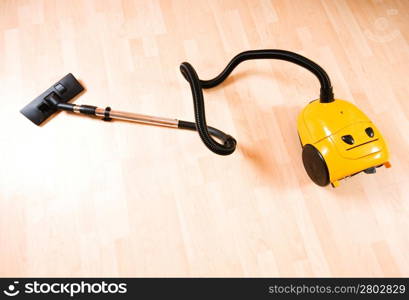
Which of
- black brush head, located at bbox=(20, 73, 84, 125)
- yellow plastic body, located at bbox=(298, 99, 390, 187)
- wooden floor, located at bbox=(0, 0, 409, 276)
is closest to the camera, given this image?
yellow plastic body, located at bbox=(298, 99, 390, 187)

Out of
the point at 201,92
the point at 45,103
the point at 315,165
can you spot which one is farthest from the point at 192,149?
the point at 45,103

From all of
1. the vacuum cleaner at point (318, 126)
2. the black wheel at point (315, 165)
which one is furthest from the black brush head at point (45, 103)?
the black wheel at point (315, 165)

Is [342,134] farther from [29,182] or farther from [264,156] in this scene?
[29,182]

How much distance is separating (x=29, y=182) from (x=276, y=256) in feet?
A: 3.32

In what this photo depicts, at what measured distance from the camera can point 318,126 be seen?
4.20ft

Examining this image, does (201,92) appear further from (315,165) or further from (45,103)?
(45,103)

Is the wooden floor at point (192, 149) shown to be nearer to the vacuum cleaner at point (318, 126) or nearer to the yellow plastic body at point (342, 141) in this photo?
the vacuum cleaner at point (318, 126)

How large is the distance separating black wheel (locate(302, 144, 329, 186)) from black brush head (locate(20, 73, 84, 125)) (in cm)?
100

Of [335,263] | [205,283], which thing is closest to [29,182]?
[205,283]

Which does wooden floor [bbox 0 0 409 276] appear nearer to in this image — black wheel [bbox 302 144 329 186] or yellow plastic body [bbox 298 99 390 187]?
black wheel [bbox 302 144 329 186]

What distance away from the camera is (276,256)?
4.49 feet

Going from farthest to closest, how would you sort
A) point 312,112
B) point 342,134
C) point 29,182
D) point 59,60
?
1. point 59,60
2. point 29,182
3. point 312,112
4. point 342,134

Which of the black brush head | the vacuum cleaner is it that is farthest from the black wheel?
the black brush head

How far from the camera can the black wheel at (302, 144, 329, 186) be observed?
4.13ft
